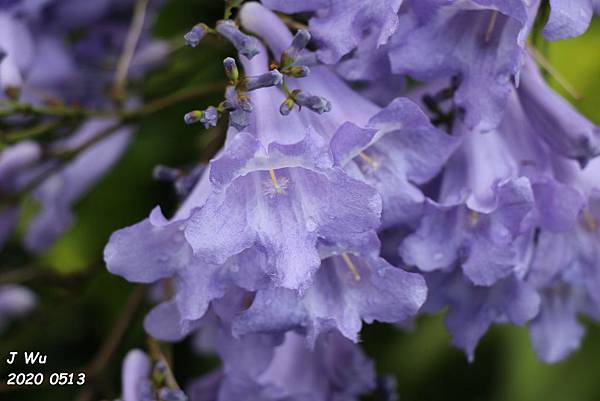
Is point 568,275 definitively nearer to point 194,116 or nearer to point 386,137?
point 386,137

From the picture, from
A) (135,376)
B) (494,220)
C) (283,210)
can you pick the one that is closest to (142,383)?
(135,376)

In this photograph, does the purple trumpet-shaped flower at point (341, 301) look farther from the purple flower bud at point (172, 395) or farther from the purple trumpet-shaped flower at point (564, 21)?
the purple trumpet-shaped flower at point (564, 21)

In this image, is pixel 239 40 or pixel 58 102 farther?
pixel 58 102

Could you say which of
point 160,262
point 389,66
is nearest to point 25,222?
point 160,262

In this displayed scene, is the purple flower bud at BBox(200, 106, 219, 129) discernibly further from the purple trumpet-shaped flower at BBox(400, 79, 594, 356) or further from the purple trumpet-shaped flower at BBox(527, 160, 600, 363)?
the purple trumpet-shaped flower at BBox(527, 160, 600, 363)

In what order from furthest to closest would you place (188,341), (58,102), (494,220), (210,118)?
(188,341) < (58,102) < (494,220) < (210,118)

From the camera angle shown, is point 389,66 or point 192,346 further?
point 192,346

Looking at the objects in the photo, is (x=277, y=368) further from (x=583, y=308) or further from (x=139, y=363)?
(x=583, y=308)
